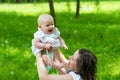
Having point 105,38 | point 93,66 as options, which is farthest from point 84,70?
point 105,38

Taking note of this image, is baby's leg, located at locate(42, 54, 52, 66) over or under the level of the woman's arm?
over

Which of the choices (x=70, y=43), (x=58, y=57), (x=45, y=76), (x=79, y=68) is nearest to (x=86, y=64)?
(x=79, y=68)

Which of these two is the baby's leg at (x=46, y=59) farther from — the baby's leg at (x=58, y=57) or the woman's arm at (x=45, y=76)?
the baby's leg at (x=58, y=57)

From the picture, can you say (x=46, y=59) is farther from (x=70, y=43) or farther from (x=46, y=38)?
(x=70, y=43)

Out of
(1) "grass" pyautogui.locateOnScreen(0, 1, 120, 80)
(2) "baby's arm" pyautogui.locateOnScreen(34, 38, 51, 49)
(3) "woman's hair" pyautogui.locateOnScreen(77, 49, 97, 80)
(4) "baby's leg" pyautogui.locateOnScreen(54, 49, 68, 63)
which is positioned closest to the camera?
(3) "woman's hair" pyautogui.locateOnScreen(77, 49, 97, 80)

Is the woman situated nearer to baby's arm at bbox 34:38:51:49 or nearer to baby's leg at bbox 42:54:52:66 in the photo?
baby's leg at bbox 42:54:52:66

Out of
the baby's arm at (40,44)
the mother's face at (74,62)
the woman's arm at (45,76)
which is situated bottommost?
the woman's arm at (45,76)

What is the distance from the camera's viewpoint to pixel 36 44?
462cm

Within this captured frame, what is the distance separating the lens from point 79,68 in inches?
175

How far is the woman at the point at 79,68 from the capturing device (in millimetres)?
4441

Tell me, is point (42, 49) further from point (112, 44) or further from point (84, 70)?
point (112, 44)

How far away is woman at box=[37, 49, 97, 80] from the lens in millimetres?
4441

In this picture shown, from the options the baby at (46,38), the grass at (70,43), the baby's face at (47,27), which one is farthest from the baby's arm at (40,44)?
the grass at (70,43)

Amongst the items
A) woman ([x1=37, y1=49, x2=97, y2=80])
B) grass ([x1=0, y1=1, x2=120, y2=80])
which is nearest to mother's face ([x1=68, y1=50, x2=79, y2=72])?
woman ([x1=37, y1=49, x2=97, y2=80])
